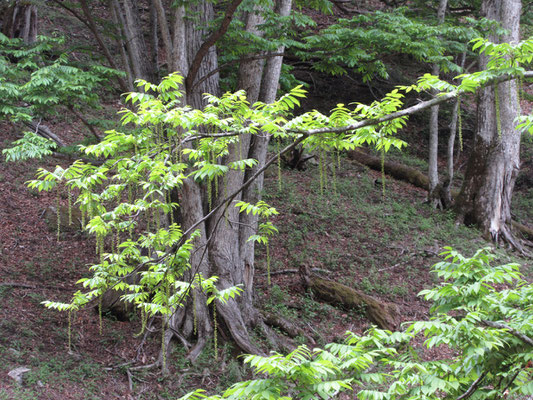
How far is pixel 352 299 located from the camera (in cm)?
1037

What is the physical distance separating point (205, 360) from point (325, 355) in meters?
5.00

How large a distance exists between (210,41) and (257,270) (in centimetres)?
580

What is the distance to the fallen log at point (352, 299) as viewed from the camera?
9.75 metres

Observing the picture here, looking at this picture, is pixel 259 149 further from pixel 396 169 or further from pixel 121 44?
pixel 396 169

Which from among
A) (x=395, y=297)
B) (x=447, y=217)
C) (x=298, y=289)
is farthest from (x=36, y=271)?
(x=447, y=217)

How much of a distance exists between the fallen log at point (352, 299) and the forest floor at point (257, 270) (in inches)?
8.5

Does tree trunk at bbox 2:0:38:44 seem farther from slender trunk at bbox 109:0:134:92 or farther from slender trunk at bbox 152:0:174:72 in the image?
slender trunk at bbox 152:0:174:72

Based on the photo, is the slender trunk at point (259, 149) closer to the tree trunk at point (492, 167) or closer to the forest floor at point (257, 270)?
the forest floor at point (257, 270)

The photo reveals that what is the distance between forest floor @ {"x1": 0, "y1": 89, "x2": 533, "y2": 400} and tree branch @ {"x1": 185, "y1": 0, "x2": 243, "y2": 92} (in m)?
2.91

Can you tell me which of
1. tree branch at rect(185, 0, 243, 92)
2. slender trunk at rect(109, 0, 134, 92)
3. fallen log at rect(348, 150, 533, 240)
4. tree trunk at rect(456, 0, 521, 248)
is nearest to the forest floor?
fallen log at rect(348, 150, 533, 240)

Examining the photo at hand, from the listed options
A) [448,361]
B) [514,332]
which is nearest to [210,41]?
[448,361]

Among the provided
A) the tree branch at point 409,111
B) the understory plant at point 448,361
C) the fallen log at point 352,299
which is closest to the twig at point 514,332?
the understory plant at point 448,361

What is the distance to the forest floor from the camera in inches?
287

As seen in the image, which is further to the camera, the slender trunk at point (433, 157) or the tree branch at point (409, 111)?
the slender trunk at point (433, 157)
